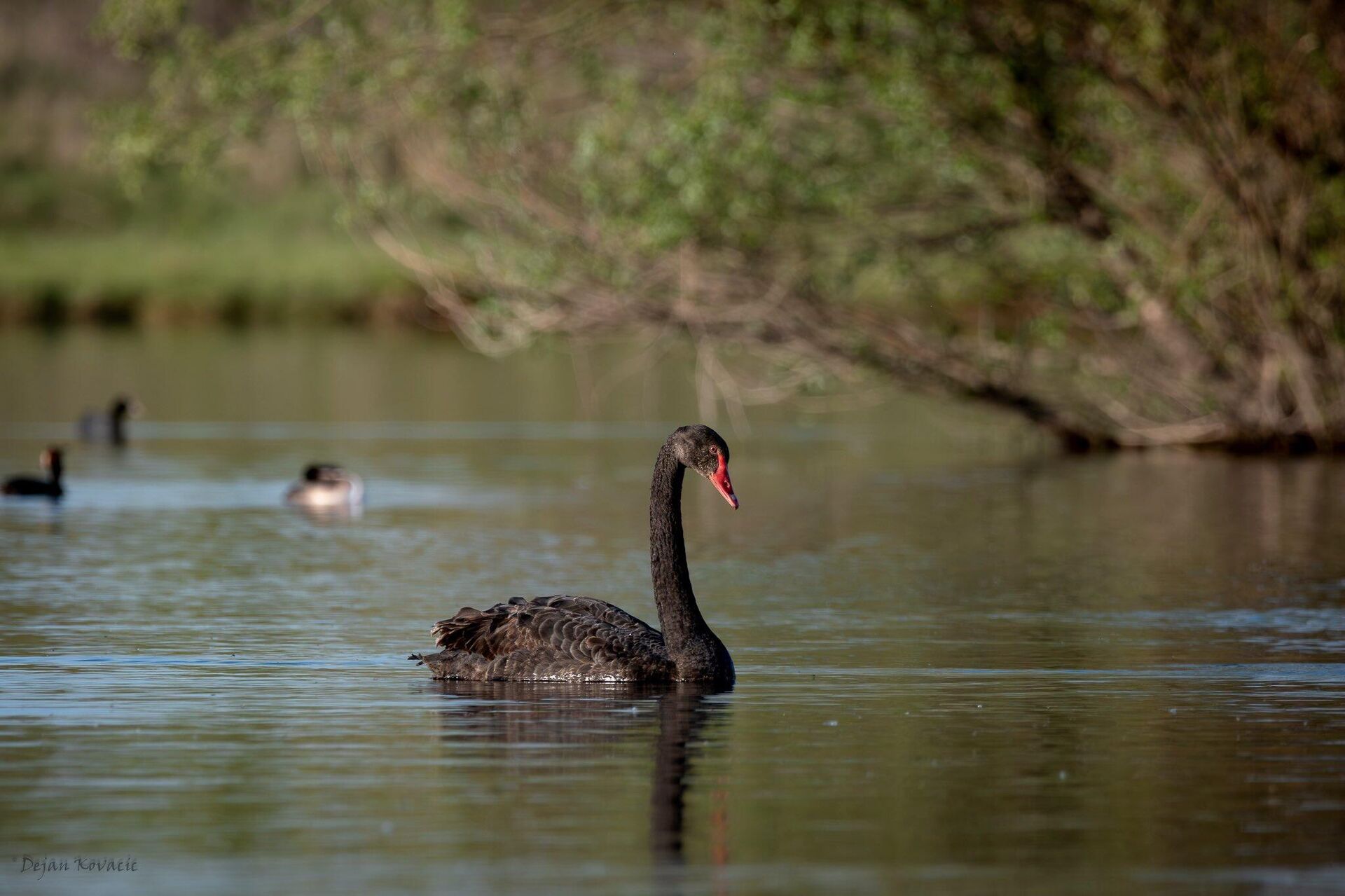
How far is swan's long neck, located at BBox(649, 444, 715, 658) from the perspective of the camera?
1308 centimetres

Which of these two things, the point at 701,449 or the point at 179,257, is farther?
the point at 179,257

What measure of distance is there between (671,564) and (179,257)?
72.3m

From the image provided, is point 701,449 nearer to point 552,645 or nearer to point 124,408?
point 552,645

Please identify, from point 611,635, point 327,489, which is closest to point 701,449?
point 611,635

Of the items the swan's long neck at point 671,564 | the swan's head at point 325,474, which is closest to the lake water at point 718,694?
the swan's long neck at point 671,564

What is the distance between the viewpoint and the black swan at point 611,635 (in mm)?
13016

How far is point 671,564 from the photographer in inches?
528

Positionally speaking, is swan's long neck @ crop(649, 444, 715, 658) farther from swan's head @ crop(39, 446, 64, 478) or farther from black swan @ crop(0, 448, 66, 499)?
swan's head @ crop(39, 446, 64, 478)

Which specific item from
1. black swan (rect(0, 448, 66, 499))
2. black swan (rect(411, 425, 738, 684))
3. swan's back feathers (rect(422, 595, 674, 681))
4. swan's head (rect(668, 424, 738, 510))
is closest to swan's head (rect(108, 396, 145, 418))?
black swan (rect(0, 448, 66, 499))

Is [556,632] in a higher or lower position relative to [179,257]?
lower

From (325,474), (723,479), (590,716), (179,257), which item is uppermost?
(179,257)

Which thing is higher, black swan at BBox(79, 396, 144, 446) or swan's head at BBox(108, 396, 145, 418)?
swan's head at BBox(108, 396, 145, 418)

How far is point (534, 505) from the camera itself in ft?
84.3

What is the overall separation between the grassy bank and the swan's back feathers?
53756mm
